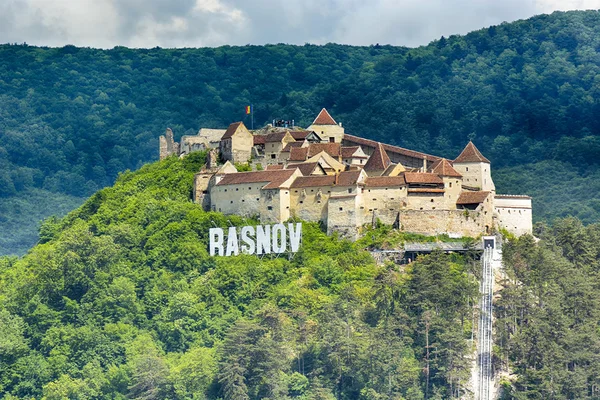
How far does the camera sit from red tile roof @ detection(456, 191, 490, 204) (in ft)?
279

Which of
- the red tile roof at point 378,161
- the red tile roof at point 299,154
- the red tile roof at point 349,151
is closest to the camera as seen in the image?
the red tile roof at point 378,161

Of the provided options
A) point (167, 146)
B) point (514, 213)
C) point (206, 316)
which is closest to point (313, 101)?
point (167, 146)

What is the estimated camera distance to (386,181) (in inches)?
3356

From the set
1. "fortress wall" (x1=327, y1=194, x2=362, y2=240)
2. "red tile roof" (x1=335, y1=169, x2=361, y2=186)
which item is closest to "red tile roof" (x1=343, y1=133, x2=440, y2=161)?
"red tile roof" (x1=335, y1=169, x2=361, y2=186)

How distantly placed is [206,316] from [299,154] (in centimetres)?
1400

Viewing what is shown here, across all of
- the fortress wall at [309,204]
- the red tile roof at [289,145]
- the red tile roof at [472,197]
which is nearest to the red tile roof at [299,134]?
the red tile roof at [289,145]

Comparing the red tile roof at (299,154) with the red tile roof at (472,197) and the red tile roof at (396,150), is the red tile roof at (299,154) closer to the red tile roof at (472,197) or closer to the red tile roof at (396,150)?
the red tile roof at (396,150)

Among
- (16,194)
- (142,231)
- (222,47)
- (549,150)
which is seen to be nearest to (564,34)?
(549,150)

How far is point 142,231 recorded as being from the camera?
93.6 metres

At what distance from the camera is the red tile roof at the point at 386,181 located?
8506 centimetres

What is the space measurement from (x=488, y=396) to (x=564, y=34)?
8852 cm

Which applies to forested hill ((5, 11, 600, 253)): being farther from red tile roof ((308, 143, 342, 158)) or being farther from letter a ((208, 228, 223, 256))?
letter a ((208, 228, 223, 256))

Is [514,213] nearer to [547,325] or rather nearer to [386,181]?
[386,181]

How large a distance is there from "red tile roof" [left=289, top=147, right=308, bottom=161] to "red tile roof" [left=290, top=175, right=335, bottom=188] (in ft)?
14.7
